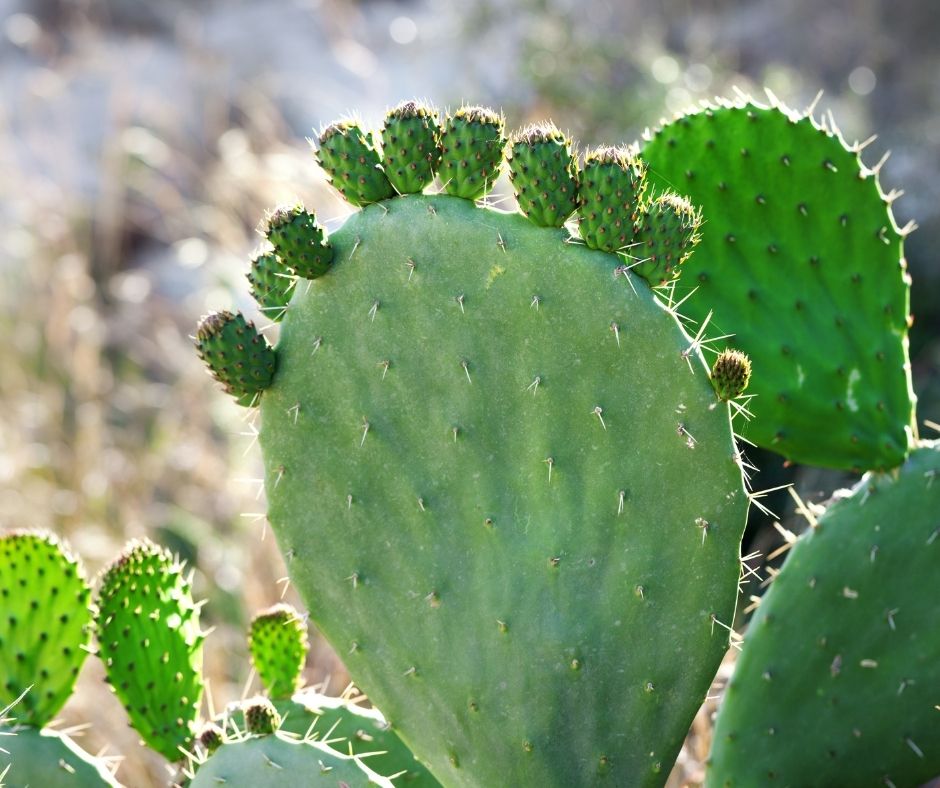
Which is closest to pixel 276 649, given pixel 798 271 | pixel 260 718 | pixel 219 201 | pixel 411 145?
pixel 260 718

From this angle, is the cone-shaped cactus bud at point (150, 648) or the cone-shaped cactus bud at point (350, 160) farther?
the cone-shaped cactus bud at point (150, 648)

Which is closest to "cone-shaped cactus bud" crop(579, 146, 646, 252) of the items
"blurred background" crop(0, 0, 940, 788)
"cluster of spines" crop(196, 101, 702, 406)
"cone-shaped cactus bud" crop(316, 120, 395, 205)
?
"cluster of spines" crop(196, 101, 702, 406)

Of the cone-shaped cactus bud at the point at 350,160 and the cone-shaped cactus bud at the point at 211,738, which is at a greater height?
the cone-shaped cactus bud at the point at 350,160

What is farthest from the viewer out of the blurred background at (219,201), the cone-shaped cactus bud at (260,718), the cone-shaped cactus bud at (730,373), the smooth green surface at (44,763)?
the blurred background at (219,201)

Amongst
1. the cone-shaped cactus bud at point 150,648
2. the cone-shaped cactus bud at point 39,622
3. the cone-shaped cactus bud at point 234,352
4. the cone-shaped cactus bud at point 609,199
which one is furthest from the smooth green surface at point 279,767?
the cone-shaped cactus bud at point 609,199

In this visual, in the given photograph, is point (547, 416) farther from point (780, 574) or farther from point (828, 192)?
point (828, 192)

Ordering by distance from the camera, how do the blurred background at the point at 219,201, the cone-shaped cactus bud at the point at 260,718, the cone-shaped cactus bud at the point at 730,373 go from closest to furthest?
the cone-shaped cactus bud at the point at 730,373, the cone-shaped cactus bud at the point at 260,718, the blurred background at the point at 219,201

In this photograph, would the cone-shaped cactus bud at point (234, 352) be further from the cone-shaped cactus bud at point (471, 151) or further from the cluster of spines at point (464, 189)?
the cone-shaped cactus bud at point (471, 151)

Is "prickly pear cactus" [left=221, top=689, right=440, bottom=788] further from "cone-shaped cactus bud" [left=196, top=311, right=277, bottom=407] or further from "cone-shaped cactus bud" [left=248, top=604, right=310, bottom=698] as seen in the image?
"cone-shaped cactus bud" [left=196, top=311, right=277, bottom=407]
